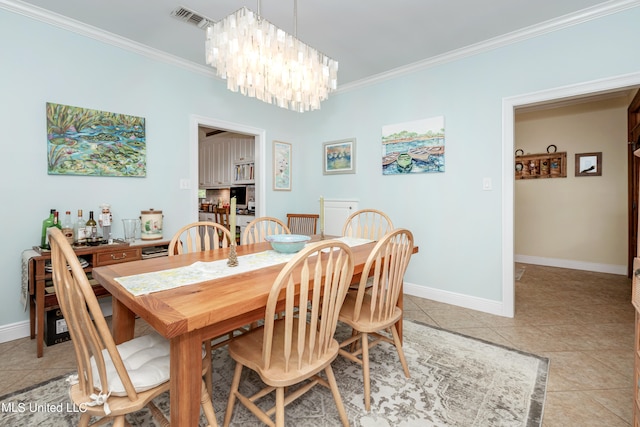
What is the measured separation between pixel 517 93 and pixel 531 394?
7.98ft

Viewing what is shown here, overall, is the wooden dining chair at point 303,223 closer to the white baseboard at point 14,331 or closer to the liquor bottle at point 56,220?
the liquor bottle at point 56,220

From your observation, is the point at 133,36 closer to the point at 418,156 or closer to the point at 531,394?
the point at 418,156

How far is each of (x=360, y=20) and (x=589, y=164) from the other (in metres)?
4.18

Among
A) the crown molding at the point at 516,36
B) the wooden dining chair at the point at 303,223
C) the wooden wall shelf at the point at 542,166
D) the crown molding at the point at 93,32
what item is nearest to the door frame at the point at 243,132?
the wooden dining chair at the point at 303,223

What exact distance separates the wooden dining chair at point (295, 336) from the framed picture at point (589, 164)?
4.97 m

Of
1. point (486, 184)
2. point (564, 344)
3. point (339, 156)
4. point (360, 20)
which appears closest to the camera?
point (564, 344)

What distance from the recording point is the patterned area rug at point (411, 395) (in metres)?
1.49

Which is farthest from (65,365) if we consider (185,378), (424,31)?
(424,31)

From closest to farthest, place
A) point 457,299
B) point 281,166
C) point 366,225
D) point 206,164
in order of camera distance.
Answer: point 366,225, point 457,299, point 281,166, point 206,164

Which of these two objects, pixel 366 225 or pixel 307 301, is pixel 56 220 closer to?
pixel 307 301

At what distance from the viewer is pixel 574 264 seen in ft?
15.0

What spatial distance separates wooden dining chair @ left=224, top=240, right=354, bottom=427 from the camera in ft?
3.66

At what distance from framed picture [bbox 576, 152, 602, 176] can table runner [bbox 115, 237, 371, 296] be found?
4949 millimetres

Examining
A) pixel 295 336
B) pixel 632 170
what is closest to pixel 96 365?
pixel 295 336
